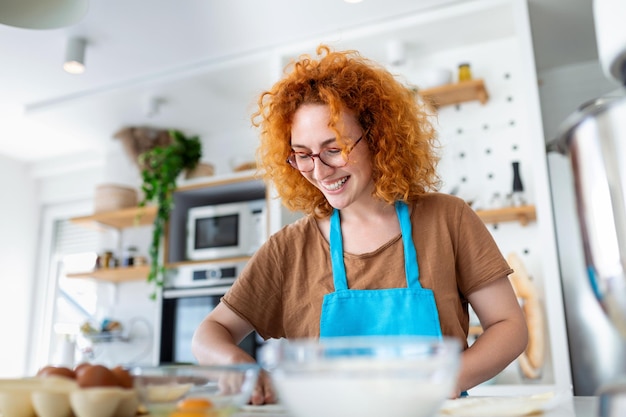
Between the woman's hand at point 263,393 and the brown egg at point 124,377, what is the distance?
0.96 feet

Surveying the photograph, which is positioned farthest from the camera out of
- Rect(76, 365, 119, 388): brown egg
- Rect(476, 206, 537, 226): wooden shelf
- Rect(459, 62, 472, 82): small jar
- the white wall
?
the white wall

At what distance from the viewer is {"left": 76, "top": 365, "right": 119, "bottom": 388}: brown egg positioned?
0.56m

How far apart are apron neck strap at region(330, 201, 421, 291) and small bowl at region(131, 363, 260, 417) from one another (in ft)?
2.38

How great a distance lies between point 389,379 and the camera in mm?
459

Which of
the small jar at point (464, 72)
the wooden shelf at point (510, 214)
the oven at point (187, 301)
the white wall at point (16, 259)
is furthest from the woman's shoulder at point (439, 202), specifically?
the white wall at point (16, 259)

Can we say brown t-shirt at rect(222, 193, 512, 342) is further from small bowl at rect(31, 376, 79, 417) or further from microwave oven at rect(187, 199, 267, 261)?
microwave oven at rect(187, 199, 267, 261)

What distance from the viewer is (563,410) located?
28.5 inches

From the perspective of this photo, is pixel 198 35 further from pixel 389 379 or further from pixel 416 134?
pixel 389 379

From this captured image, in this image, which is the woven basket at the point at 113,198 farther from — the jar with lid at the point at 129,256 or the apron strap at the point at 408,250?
the apron strap at the point at 408,250

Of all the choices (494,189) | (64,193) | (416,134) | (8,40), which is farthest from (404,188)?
(64,193)

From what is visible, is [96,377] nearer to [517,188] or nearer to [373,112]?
[373,112]

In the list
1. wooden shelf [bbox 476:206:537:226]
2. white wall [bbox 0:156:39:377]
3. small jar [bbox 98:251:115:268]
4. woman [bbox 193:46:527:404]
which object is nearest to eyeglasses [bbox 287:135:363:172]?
woman [bbox 193:46:527:404]

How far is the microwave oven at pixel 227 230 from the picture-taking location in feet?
10.6

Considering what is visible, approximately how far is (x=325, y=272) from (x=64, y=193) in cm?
415
